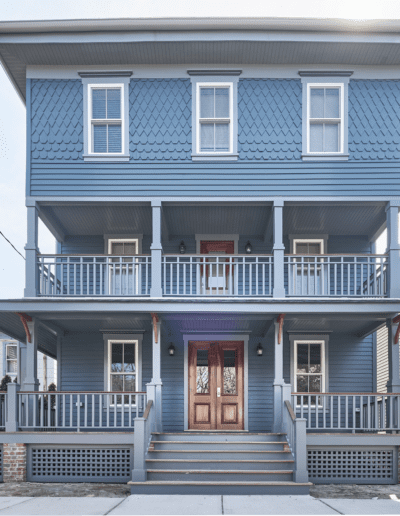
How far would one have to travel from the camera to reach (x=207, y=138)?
1316 centimetres

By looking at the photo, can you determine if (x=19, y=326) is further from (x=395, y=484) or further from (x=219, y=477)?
(x=395, y=484)

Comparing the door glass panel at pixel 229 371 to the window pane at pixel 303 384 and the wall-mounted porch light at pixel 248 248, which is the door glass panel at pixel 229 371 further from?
the wall-mounted porch light at pixel 248 248

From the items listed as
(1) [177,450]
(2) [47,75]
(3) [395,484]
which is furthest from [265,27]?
(3) [395,484]

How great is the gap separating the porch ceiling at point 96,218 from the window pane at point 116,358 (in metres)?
3.01

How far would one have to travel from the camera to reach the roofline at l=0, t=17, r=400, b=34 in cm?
1223

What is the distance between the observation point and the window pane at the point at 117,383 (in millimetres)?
14180

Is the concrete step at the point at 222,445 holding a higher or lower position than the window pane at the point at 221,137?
lower

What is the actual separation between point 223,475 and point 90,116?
27.6ft

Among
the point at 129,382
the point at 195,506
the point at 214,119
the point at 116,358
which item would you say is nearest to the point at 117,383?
the point at 129,382

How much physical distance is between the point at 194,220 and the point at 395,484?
7330 millimetres

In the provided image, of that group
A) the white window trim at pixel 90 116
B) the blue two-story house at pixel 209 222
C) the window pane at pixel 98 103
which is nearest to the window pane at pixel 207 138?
the blue two-story house at pixel 209 222

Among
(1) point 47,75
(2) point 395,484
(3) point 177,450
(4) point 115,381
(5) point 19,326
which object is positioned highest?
(1) point 47,75

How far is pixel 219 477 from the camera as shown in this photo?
10016 mm

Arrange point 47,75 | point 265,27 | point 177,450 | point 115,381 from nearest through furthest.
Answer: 1. point 177,450
2. point 265,27
3. point 47,75
4. point 115,381
